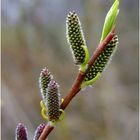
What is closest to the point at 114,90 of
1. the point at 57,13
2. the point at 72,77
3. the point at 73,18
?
the point at 72,77

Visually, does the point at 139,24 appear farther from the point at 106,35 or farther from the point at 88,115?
the point at 106,35

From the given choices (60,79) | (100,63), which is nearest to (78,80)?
(100,63)

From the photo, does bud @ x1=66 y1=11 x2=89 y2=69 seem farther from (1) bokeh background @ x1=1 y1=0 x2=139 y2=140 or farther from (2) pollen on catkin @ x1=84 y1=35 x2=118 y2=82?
(1) bokeh background @ x1=1 y1=0 x2=139 y2=140

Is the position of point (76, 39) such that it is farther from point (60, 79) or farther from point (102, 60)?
point (60, 79)

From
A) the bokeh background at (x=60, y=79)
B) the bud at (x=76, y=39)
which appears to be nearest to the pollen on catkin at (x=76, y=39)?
the bud at (x=76, y=39)

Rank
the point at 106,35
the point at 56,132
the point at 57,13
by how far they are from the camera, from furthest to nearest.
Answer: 1. the point at 57,13
2. the point at 56,132
3. the point at 106,35
